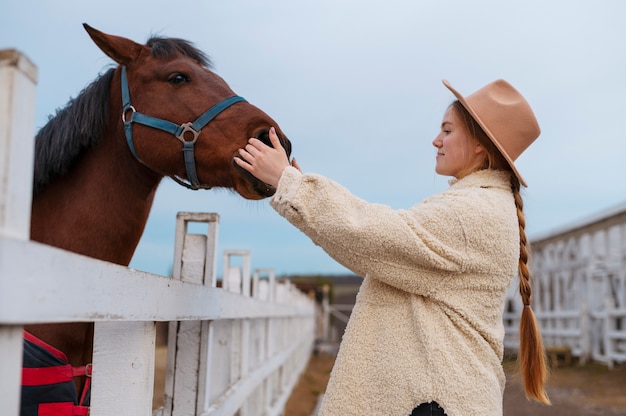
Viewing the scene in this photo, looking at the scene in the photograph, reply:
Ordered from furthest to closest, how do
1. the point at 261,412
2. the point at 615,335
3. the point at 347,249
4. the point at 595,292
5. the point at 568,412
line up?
1. the point at 595,292
2. the point at 615,335
3. the point at 568,412
4. the point at 261,412
5. the point at 347,249

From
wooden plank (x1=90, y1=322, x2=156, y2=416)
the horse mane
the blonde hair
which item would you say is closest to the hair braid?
the blonde hair

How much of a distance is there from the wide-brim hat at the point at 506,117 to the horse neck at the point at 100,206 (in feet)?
3.84

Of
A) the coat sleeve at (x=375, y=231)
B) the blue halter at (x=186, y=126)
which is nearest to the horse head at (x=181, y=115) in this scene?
the blue halter at (x=186, y=126)

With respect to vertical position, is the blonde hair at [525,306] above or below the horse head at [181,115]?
below

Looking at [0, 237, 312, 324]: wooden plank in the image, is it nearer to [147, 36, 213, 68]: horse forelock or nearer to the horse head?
the horse head

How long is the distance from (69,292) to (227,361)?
2.70 meters

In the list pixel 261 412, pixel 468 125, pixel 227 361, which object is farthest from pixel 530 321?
pixel 261 412

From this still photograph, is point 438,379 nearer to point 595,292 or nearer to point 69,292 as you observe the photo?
point 69,292

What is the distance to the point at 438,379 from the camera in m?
1.66

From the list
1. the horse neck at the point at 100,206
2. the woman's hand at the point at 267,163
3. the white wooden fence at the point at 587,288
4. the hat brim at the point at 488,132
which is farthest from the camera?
the white wooden fence at the point at 587,288

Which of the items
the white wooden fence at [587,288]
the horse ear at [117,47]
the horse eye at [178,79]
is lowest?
the white wooden fence at [587,288]

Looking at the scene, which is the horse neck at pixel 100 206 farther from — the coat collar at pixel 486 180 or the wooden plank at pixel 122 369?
the coat collar at pixel 486 180

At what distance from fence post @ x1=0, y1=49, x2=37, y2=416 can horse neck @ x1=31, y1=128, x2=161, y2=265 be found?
1.34 metres

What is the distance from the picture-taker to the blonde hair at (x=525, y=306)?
1967 mm
